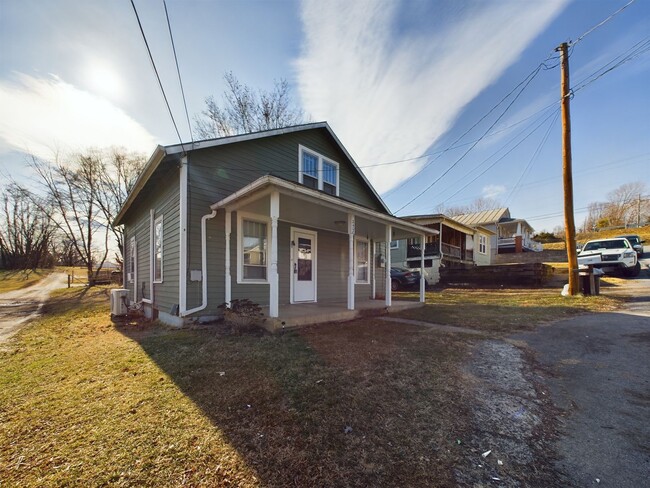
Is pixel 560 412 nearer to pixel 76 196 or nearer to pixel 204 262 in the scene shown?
pixel 204 262

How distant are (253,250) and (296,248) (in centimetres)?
138

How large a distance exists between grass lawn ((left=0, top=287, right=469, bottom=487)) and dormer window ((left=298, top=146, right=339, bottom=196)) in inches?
220

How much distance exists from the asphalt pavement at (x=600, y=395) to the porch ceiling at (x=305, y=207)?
4.03 metres

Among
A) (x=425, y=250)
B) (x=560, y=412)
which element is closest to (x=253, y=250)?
(x=560, y=412)

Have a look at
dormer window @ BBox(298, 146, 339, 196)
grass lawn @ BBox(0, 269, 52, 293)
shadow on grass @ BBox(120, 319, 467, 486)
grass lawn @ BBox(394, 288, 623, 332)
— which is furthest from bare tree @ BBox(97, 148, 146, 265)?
grass lawn @ BBox(394, 288, 623, 332)

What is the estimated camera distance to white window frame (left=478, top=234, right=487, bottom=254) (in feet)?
78.7

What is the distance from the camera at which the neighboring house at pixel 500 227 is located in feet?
89.9

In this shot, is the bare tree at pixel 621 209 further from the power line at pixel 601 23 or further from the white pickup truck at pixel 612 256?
the power line at pixel 601 23

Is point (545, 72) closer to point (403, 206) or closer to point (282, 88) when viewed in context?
point (403, 206)

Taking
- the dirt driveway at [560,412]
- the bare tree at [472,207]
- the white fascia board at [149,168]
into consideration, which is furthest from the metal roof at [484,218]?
the white fascia board at [149,168]

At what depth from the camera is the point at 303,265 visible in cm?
846

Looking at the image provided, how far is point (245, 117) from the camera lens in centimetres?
1819

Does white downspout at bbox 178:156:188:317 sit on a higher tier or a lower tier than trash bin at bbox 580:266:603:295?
higher

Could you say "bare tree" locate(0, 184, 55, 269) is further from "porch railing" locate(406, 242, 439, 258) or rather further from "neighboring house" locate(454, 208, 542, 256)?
"neighboring house" locate(454, 208, 542, 256)
